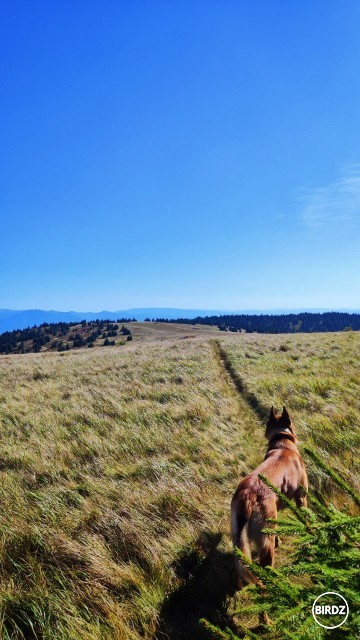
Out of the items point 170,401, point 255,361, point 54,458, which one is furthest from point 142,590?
point 255,361

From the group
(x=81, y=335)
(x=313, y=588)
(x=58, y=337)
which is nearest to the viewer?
(x=313, y=588)

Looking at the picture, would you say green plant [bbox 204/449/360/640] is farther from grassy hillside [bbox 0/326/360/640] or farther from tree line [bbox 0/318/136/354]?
tree line [bbox 0/318/136/354]

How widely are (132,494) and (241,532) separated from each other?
264 cm

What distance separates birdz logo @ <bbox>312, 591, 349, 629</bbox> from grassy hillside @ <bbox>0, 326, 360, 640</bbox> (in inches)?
74.6

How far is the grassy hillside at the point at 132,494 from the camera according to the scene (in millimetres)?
3180

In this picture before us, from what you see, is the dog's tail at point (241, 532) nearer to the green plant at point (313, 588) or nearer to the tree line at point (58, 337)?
the green plant at point (313, 588)

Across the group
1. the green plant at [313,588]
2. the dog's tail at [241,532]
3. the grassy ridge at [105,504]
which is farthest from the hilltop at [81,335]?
the green plant at [313,588]

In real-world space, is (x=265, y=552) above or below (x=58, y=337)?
above

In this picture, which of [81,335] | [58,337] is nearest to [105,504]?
[81,335]

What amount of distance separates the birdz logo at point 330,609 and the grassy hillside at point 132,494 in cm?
190

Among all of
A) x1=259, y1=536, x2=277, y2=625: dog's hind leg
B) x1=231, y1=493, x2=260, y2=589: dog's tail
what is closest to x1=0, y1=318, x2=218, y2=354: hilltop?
x1=231, y1=493, x2=260, y2=589: dog's tail

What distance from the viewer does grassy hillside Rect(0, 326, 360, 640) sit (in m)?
3.18

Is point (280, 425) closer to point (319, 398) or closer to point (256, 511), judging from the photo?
point (256, 511)

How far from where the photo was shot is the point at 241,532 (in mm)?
3162
